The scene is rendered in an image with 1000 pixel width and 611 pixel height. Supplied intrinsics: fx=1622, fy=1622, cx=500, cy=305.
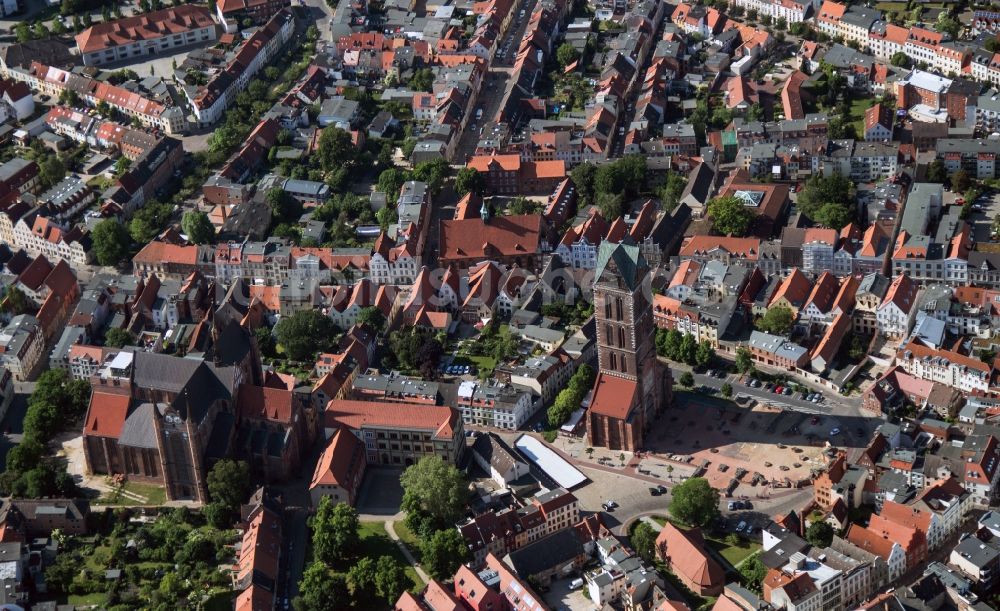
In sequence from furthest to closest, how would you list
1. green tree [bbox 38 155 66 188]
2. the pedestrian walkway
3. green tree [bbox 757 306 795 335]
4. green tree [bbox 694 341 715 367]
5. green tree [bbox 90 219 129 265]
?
green tree [bbox 38 155 66 188] → green tree [bbox 90 219 129 265] → green tree [bbox 757 306 795 335] → green tree [bbox 694 341 715 367] → the pedestrian walkway

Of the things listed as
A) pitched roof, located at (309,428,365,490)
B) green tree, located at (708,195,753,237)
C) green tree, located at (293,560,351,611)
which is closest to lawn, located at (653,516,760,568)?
green tree, located at (293,560,351,611)

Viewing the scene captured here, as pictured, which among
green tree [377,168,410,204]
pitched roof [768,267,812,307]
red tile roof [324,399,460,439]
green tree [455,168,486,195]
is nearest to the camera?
red tile roof [324,399,460,439]

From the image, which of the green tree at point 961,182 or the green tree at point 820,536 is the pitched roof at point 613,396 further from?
the green tree at point 961,182

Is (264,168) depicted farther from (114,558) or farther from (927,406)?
(927,406)

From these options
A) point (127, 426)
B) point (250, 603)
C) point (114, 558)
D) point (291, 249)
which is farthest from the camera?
A: point (291, 249)

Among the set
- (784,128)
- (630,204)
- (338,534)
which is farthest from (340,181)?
(338,534)

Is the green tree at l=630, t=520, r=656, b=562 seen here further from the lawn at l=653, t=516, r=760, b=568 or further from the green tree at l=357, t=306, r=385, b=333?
the green tree at l=357, t=306, r=385, b=333

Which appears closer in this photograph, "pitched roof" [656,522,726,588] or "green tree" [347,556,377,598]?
"pitched roof" [656,522,726,588]
